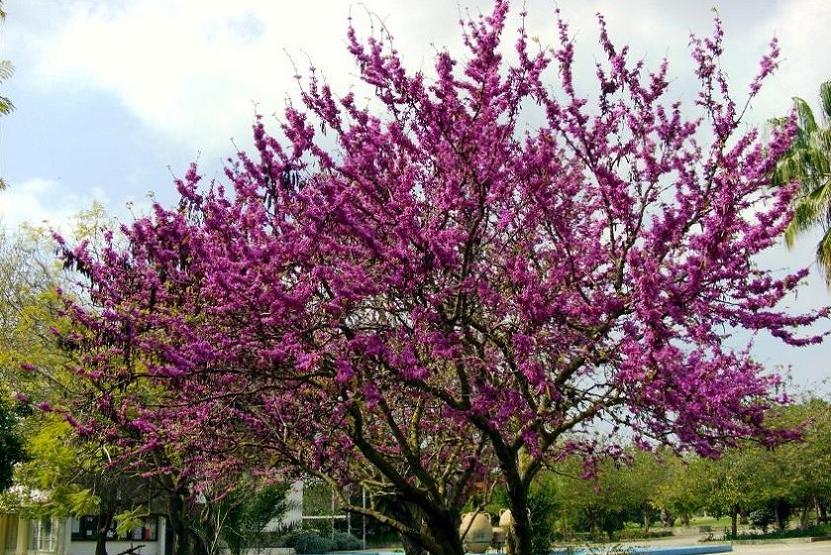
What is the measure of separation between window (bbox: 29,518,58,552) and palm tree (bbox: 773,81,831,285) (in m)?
33.5

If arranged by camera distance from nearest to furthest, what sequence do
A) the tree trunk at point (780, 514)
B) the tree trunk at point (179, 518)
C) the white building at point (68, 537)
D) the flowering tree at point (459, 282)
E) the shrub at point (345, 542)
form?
the flowering tree at point (459, 282), the tree trunk at point (179, 518), the white building at point (68, 537), the tree trunk at point (780, 514), the shrub at point (345, 542)

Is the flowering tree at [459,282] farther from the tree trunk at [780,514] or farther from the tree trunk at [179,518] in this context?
the tree trunk at [780,514]

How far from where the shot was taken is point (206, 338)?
8375 mm

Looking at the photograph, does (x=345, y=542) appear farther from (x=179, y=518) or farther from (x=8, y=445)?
(x=179, y=518)

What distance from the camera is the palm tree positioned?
1942cm

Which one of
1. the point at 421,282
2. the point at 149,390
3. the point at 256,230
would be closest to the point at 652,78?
the point at 421,282

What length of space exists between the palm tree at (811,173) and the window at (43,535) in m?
33.5

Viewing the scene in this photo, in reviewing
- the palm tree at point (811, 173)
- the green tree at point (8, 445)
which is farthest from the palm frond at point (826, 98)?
the green tree at point (8, 445)

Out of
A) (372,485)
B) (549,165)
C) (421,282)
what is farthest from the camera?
(372,485)

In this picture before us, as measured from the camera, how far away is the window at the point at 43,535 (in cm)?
3697

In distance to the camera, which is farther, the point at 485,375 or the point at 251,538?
the point at 251,538

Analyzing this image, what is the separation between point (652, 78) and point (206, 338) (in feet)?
19.2

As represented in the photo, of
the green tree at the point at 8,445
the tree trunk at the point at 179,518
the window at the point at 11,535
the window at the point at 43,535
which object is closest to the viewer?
the tree trunk at the point at 179,518

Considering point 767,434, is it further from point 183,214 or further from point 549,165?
point 183,214
